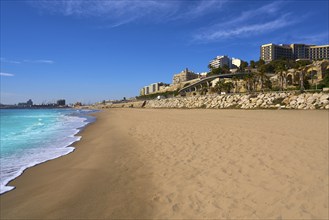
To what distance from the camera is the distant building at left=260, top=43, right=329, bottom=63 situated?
154125mm

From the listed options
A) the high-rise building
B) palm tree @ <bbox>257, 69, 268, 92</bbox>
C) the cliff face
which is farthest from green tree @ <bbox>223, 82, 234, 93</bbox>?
the high-rise building

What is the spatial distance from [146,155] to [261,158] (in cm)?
398

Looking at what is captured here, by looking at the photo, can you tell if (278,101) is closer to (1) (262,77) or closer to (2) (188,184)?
(1) (262,77)

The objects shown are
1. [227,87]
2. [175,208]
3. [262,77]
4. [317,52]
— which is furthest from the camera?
[317,52]

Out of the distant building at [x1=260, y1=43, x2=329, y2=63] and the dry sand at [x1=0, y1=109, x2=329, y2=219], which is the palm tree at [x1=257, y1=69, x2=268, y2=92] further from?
the distant building at [x1=260, y1=43, x2=329, y2=63]

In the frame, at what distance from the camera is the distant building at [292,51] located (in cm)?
15412

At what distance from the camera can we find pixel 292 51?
6309 inches

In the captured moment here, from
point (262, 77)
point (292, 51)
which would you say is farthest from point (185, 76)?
point (262, 77)

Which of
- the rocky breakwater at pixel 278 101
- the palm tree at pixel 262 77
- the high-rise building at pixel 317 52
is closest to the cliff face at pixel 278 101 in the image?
the rocky breakwater at pixel 278 101

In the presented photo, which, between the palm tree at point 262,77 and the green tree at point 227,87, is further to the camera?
the green tree at point 227,87

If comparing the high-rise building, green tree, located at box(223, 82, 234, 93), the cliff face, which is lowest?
the cliff face

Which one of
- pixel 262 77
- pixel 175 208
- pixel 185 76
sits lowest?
pixel 175 208

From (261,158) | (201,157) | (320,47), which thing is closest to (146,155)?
(201,157)

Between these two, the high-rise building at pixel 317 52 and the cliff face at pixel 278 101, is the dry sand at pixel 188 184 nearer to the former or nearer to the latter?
the cliff face at pixel 278 101
